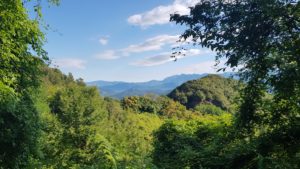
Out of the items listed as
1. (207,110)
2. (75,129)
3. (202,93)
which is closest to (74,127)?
(75,129)

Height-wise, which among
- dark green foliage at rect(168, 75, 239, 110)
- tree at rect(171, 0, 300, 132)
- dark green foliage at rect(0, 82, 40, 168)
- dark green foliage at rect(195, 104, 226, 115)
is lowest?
dark green foliage at rect(195, 104, 226, 115)

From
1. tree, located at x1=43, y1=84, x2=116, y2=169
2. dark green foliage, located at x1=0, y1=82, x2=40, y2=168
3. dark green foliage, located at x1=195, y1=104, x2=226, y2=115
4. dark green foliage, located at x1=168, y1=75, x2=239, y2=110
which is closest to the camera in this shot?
dark green foliage, located at x1=0, y1=82, x2=40, y2=168

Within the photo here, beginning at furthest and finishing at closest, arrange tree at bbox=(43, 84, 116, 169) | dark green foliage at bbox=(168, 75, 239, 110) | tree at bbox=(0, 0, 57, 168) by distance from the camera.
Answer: dark green foliage at bbox=(168, 75, 239, 110), tree at bbox=(43, 84, 116, 169), tree at bbox=(0, 0, 57, 168)

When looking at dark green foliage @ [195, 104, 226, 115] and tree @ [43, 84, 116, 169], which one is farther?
dark green foliage @ [195, 104, 226, 115]

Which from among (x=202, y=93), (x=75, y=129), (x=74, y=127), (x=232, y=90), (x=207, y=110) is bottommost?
(x=207, y=110)

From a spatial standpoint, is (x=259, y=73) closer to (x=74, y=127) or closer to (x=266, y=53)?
(x=266, y=53)

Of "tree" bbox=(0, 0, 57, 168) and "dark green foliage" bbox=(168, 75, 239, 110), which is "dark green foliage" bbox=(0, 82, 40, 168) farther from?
"dark green foliage" bbox=(168, 75, 239, 110)

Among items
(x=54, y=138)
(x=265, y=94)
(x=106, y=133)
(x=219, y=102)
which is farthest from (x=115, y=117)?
(x=265, y=94)

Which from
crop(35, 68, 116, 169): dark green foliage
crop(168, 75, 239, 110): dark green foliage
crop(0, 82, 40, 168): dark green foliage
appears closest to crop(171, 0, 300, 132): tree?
crop(0, 82, 40, 168): dark green foliage

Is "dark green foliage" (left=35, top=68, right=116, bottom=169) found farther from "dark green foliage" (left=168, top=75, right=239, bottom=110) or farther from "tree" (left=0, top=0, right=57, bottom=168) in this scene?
"dark green foliage" (left=168, top=75, right=239, bottom=110)

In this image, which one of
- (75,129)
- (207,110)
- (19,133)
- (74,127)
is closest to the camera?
(19,133)

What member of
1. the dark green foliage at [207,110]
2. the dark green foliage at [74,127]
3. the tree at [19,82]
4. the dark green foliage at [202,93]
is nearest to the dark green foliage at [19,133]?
the tree at [19,82]

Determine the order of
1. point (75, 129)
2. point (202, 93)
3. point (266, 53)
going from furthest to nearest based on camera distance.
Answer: point (202, 93) < point (75, 129) < point (266, 53)

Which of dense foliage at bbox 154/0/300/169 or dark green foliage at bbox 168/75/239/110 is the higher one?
dense foliage at bbox 154/0/300/169
